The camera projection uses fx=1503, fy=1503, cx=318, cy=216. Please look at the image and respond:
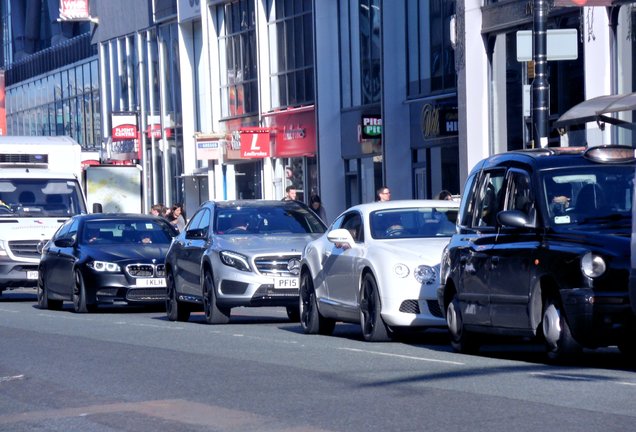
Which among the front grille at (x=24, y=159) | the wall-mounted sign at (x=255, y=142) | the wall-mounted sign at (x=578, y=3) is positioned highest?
the wall-mounted sign at (x=578, y=3)

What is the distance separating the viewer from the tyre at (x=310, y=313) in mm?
17266

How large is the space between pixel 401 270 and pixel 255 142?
101ft

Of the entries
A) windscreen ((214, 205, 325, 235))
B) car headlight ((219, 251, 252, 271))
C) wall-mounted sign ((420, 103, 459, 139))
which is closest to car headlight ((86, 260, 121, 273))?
windscreen ((214, 205, 325, 235))

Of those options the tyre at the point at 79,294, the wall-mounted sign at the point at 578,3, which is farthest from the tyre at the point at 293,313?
the wall-mounted sign at the point at 578,3

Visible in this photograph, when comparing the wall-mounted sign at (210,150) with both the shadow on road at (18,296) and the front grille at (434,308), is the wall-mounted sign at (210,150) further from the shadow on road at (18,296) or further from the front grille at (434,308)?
the front grille at (434,308)

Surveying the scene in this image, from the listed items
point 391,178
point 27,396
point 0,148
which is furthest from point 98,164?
point 27,396

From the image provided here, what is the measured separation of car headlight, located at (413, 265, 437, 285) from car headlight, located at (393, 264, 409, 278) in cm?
9

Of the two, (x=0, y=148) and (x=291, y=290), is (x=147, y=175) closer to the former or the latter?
(x=0, y=148)

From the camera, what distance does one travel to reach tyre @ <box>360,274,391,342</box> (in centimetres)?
1523

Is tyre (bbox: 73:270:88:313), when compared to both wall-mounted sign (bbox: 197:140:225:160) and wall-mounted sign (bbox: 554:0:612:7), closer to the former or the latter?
wall-mounted sign (bbox: 554:0:612:7)

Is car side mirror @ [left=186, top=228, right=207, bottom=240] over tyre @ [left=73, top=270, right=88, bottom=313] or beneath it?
over

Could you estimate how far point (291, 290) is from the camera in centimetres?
1916

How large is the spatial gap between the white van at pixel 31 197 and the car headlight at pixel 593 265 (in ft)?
59.5

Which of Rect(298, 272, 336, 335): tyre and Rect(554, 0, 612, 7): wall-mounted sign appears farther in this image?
Rect(554, 0, 612, 7): wall-mounted sign
